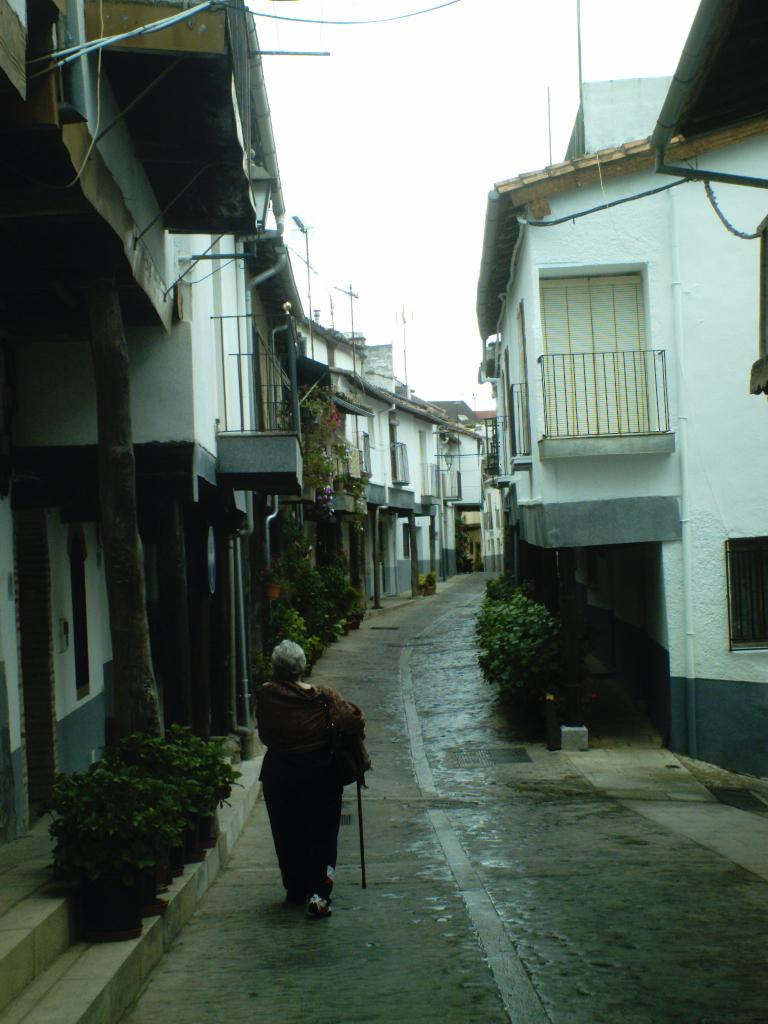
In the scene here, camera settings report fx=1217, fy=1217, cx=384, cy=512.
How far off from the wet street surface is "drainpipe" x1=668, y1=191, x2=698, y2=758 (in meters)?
1.23

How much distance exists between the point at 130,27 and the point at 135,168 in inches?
48.3

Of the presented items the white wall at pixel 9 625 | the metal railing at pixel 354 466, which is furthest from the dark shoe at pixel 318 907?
the metal railing at pixel 354 466

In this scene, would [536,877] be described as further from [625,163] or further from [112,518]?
[625,163]

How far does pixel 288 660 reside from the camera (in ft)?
24.6

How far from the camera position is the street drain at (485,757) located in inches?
548

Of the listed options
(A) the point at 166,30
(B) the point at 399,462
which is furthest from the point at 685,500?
(B) the point at 399,462

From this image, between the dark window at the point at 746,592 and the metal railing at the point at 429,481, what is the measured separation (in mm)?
30116

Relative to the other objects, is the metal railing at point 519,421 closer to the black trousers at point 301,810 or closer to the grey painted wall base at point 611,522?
the grey painted wall base at point 611,522

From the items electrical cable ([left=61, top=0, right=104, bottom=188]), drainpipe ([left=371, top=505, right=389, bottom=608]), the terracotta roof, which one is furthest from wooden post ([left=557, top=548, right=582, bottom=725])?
drainpipe ([left=371, top=505, right=389, bottom=608])

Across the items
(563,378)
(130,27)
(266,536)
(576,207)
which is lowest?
(266,536)

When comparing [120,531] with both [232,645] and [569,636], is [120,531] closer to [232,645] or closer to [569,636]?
[232,645]

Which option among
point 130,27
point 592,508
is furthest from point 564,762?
point 130,27

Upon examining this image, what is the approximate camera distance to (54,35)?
17.7 feet

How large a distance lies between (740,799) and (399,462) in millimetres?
28759
